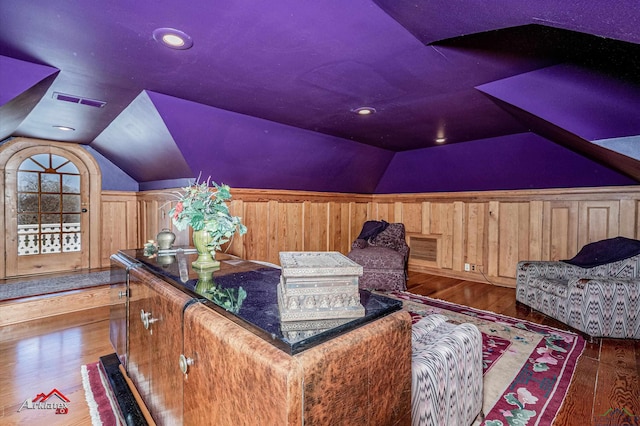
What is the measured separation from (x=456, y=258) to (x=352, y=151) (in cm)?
257

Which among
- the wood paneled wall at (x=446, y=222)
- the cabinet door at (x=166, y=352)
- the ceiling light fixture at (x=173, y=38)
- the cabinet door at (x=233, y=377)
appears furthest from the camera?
the wood paneled wall at (x=446, y=222)

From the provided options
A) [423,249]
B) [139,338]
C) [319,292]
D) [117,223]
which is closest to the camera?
[319,292]

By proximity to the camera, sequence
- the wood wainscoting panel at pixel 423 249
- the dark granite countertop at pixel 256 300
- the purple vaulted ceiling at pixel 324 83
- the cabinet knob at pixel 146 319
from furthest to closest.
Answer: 1. the wood wainscoting panel at pixel 423 249
2. the purple vaulted ceiling at pixel 324 83
3. the cabinet knob at pixel 146 319
4. the dark granite countertop at pixel 256 300

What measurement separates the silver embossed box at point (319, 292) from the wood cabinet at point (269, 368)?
7cm

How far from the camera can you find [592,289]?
9.43 ft

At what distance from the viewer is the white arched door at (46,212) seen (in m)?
4.31

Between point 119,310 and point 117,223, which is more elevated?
point 117,223

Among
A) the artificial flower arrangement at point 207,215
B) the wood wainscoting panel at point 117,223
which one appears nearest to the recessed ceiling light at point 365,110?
the artificial flower arrangement at point 207,215

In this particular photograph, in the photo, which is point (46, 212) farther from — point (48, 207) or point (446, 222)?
point (446, 222)

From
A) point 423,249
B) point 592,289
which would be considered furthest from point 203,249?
point 423,249

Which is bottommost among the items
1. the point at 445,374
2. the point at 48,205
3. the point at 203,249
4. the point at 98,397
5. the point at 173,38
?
the point at 98,397

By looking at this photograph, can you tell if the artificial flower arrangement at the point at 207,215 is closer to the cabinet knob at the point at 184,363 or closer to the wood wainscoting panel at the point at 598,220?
the cabinet knob at the point at 184,363

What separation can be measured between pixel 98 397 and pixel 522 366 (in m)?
3.05

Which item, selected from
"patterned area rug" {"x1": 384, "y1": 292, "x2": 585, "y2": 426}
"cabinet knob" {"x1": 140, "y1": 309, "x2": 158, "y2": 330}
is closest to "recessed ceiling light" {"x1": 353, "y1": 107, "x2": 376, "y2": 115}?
"patterned area rug" {"x1": 384, "y1": 292, "x2": 585, "y2": 426}
